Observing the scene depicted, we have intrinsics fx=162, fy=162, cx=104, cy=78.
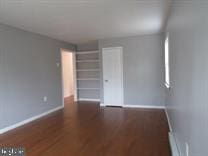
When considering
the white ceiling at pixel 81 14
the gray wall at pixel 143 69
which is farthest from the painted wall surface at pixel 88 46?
the white ceiling at pixel 81 14

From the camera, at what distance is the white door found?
5.54m

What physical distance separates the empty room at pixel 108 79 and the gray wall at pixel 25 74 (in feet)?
0.08

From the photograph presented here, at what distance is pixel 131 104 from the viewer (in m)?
5.52

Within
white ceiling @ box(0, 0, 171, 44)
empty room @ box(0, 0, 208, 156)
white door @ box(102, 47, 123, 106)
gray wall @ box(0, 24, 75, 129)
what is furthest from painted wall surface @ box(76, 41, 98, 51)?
white ceiling @ box(0, 0, 171, 44)

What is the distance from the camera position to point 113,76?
5633mm

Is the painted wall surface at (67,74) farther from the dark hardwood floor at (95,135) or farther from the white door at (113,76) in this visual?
the dark hardwood floor at (95,135)

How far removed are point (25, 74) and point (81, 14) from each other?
2196mm

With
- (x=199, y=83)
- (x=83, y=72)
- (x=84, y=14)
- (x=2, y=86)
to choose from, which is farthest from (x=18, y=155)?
(x=83, y=72)

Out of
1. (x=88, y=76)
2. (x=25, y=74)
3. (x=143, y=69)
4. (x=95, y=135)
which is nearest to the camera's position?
(x=95, y=135)

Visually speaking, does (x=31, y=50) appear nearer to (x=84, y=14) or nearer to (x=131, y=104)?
(x=84, y=14)

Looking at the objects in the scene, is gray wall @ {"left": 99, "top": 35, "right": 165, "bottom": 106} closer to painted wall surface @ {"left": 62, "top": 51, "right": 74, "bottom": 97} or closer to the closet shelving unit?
the closet shelving unit

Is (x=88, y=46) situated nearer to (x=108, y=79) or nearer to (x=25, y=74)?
(x=108, y=79)

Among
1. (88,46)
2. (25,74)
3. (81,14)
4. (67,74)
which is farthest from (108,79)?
(67,74)

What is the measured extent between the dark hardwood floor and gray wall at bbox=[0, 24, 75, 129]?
43cm
